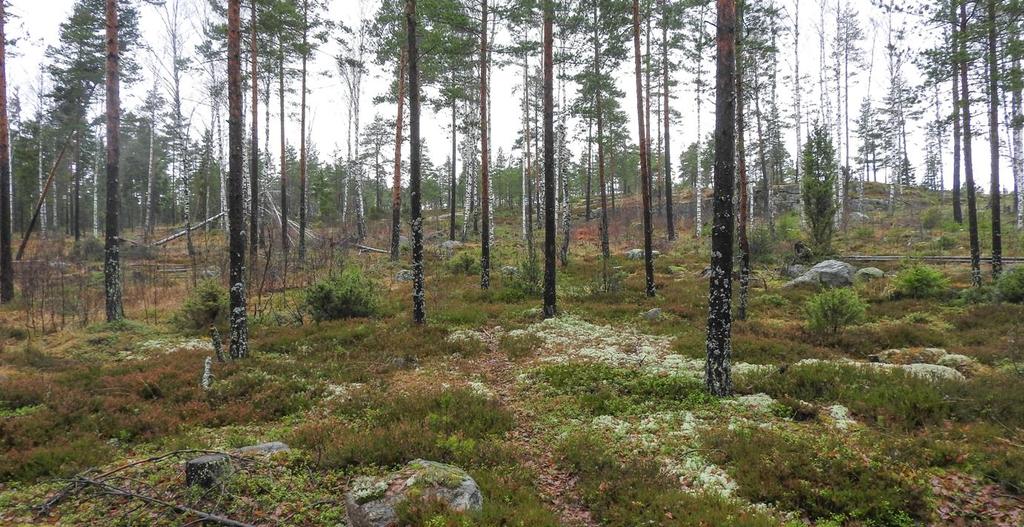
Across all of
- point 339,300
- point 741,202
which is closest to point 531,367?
point 339,300

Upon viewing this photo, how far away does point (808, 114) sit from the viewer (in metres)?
32.1

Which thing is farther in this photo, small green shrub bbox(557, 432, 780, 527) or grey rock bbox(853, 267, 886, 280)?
grey rock bbox(853, 267, 886, 280)

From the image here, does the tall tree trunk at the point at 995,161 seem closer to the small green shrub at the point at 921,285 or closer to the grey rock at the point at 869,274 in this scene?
the small green shrub at the point at 921,285

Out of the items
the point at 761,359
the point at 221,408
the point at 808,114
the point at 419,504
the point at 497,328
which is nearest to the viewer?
the point at 419,504

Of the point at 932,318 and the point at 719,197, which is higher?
the point at 719,197

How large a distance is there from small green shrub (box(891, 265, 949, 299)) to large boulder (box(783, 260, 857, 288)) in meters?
1.88

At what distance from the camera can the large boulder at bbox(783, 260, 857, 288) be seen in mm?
16797

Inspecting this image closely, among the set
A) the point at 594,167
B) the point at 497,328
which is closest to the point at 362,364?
the point at 497,328

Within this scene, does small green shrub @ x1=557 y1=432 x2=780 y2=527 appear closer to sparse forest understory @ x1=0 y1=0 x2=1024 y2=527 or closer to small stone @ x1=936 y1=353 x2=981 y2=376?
sparse forest understory @ x1=0 y1=0 x2=1024 y2=527

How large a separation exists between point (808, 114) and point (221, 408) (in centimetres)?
3802

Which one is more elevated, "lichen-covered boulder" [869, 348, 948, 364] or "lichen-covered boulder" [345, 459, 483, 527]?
"lichen-covered boulder" [869, 348, 948, 364]

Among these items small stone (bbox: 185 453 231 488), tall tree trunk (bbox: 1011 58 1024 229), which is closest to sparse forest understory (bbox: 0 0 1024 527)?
small stone (bbox: 185 453 231 488)

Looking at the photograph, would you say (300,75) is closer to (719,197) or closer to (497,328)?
(497,328)

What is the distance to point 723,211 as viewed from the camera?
7.59m
